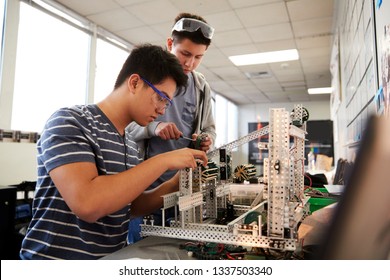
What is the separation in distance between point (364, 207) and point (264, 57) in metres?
4.73

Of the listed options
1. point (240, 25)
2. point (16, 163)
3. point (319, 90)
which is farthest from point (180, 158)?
point (319, 90)

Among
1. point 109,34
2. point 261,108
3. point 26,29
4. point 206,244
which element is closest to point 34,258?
point 206,244

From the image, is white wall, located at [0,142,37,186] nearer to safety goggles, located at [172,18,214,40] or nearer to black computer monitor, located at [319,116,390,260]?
safety goggles, located at [172,18,214,40]

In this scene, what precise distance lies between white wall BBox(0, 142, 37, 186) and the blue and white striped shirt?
2141 mm

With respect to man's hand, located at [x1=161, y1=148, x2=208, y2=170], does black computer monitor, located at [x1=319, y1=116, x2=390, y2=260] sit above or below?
below

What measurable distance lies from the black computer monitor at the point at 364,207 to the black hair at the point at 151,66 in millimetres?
795

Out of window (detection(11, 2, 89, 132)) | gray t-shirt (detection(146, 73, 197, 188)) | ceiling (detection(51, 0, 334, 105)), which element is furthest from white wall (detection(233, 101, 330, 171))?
gray t-shirt (detection(146, 73, 197, 188))

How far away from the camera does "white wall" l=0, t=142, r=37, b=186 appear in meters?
2.64

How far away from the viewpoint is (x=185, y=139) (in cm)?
134

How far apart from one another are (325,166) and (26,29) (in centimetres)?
394

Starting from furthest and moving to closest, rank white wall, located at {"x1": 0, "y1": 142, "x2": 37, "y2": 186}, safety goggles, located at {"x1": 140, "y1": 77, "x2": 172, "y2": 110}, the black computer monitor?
1. white wall, located at {"x1": 0, "y1": 142, "x2": 37, "y2": 186}
2. safety goggles, located at {"x1": 140, "y1": 77, "x2": 172, "y2": 110}
3. the black computer monitor

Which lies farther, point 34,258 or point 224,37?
point 224,37

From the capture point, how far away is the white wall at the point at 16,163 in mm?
2639
